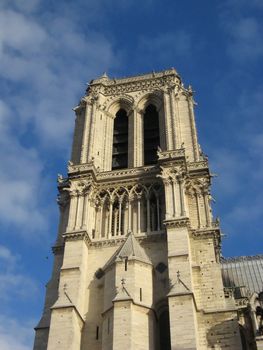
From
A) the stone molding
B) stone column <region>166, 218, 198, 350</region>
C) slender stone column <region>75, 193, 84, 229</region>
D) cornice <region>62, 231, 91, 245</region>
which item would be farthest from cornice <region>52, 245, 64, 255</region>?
the stone molding

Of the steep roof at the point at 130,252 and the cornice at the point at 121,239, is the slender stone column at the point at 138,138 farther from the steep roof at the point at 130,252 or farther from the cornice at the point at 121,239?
the steep roof at the point at 130,252

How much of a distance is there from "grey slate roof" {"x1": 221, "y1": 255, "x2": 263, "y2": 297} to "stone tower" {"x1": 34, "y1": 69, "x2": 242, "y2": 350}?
6.40 meters

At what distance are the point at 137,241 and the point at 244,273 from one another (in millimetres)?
12523

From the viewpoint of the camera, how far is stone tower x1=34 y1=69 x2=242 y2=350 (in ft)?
89.3

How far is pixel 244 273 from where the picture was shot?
40844mm

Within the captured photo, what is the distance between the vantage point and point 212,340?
27641 mm

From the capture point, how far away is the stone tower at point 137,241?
2722 cm

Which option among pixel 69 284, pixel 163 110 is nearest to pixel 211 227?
pixel 69 284

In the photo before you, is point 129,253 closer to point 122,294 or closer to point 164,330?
point 122,294

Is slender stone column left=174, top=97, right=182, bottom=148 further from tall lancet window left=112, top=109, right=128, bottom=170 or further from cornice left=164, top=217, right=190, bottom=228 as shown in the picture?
cornice left=164, top=217, right=190, bottom=228

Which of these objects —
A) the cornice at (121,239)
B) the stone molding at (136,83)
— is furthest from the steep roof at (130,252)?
the stone molding at (136,83)

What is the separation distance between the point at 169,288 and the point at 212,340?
3.45 m

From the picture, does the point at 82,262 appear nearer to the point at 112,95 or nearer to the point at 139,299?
the point at 139,299

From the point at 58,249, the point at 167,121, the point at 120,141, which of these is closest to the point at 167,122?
the point at 167,121
